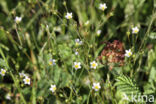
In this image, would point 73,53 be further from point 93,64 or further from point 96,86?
point 96,86

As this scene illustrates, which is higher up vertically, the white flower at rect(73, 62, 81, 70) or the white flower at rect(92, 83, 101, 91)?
the white flower at rect(73, 62, 81, 70)

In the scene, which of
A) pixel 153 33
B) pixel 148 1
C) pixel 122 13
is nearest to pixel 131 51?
pixel 153 33

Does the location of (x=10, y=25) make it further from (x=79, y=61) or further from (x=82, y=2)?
(x=79, y=61)

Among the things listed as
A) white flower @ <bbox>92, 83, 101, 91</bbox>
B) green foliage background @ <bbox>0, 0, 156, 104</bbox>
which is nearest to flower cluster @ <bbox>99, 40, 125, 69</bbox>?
green foliage background @ <bbox>0, 0, 156, 104</bbox>

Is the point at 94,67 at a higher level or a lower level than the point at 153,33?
lower

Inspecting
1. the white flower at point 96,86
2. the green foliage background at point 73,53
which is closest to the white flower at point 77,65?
the green foliage background at point 73,53

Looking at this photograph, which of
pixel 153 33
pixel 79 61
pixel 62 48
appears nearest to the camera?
pixel 79 61

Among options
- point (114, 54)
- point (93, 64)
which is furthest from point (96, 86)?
point (114, 54)

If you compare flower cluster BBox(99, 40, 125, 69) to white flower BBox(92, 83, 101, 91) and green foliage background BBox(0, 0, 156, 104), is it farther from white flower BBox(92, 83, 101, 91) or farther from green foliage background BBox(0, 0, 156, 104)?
white flower BBox(92, 83, 101, 91)
